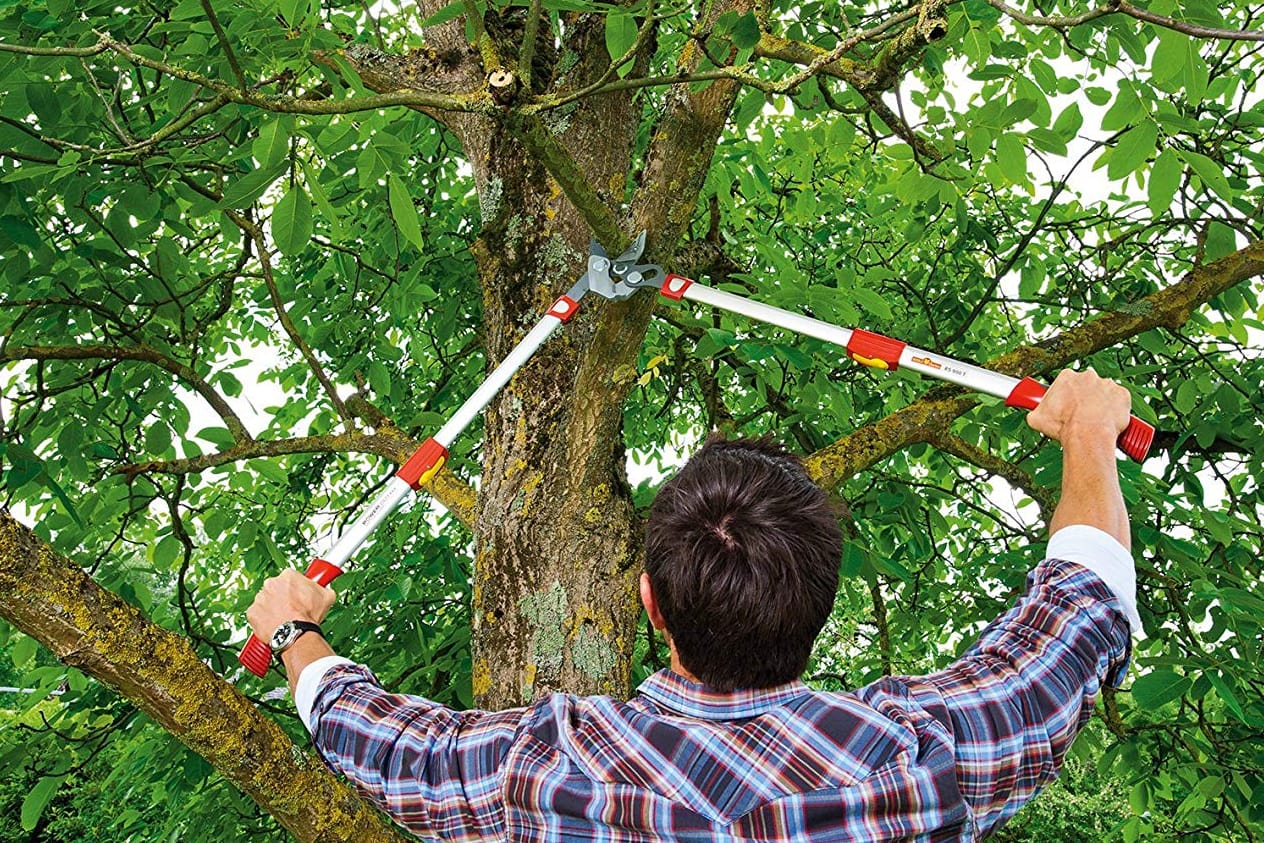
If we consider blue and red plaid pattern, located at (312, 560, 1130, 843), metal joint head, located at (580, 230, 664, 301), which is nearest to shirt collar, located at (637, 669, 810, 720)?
blue and red plaid pattern, located at (312, 560, 1130, 843)

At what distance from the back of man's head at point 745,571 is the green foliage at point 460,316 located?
2.74ft

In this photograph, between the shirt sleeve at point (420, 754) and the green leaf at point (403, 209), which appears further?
the green leaf at point (403, 209)

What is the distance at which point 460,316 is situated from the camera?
15.3 feet

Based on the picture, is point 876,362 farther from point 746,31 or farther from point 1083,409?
point 746,31

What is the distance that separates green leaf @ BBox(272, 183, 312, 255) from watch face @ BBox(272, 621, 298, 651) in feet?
2.21

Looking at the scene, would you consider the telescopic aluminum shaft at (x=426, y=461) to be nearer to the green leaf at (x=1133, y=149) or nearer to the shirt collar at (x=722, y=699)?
the shirt collar at (x=722, y=699)

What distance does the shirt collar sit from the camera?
1488 millimetres

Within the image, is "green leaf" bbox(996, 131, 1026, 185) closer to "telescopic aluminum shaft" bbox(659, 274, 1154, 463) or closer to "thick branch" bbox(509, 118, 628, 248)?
"telescopic aluminum shaft" bbox(659, 274, 1154, 463)

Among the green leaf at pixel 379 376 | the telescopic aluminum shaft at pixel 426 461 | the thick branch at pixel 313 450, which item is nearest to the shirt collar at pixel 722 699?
the telescopic aluminum shaft at pixel 426 461

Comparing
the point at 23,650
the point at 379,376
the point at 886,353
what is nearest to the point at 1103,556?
the point at 886,353

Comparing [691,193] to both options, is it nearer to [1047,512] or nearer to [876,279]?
[1047,512]

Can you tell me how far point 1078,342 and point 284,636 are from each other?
7.53ft

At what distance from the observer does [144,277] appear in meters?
3.32

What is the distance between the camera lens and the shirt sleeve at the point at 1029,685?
4.93ft
